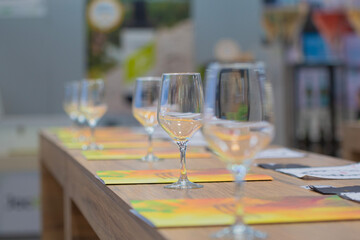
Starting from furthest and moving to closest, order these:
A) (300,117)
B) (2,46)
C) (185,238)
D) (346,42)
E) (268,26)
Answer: (346,42)
(2,46)
(300,117)
(268,26)
(185,238)

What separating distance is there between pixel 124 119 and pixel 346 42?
2.11 m

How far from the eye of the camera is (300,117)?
430 cm

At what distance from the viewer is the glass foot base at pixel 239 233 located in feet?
2.14

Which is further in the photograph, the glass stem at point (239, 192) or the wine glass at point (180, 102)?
the wine glass at point (180, 102)

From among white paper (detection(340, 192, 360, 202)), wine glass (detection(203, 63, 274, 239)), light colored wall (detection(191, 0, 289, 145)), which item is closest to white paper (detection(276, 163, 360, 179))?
white paper (detection(340, 192, 360, 202))

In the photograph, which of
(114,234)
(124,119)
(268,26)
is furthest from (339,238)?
(124,119)

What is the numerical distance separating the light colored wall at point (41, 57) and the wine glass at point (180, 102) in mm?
4082

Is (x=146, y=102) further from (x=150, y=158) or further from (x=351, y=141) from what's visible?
(x=351, y=141)

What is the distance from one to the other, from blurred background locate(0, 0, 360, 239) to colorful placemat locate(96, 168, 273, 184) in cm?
312

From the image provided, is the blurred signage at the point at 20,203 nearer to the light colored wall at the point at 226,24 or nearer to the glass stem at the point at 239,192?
the light colored wall at the point at 226,24

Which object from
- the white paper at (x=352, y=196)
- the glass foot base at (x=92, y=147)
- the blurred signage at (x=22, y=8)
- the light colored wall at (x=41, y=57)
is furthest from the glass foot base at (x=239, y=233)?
the blurred signage at (x=22, y=8)

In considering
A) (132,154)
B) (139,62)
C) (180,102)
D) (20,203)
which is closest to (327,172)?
(180,102)

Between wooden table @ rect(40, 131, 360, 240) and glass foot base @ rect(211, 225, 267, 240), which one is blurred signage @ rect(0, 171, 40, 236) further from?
glass foot base @ rect(211, 225, 267, 240)

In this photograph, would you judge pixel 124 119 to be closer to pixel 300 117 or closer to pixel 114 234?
pixel 300 117
